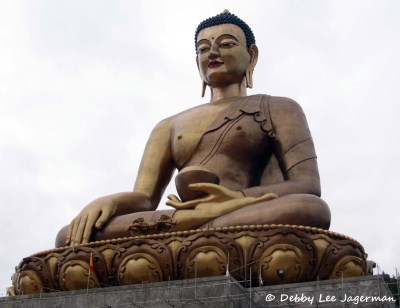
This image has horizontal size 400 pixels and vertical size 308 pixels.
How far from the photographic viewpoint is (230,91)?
12.2 m

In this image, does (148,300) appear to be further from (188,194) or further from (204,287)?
(188,194)

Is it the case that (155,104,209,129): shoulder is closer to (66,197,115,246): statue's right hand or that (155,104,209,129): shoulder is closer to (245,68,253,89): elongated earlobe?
(245,68,253,89): elongated earlobe

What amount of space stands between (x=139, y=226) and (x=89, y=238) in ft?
2.55

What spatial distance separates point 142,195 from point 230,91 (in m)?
2.27

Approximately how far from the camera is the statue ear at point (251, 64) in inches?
485

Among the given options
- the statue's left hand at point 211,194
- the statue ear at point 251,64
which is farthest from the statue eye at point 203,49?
the statue's left hand at point 211,194

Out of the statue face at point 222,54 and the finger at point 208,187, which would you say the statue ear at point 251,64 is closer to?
the statue face at point 222,54

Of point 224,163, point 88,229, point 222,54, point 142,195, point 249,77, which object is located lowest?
point 88,229

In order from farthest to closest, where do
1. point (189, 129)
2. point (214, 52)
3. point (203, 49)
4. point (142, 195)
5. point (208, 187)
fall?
point (203, 49) < point (214, 52) < point (189, 129) < point (142, 195) < point (208, 187)

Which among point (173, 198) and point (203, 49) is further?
point (203, 49)

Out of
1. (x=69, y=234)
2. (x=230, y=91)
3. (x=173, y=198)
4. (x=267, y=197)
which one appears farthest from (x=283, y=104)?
(x=69, y=234)

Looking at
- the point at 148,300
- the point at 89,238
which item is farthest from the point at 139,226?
the point at 148,300

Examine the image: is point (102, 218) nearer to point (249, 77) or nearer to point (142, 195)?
point (142, 195)

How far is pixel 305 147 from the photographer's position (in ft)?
35.3
